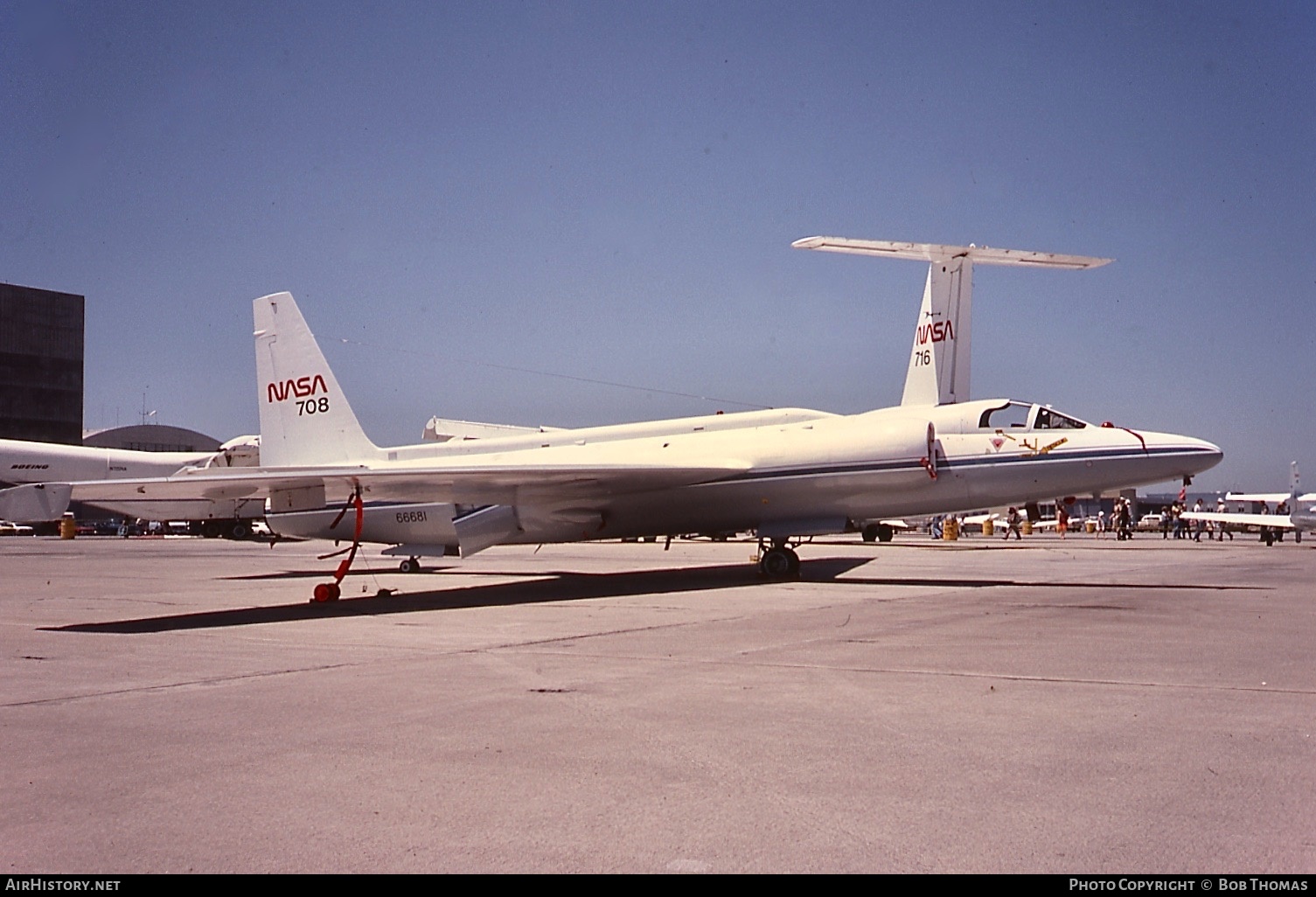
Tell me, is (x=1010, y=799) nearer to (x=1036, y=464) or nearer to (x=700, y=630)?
(x=700, y=630)

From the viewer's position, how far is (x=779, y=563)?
746 inches

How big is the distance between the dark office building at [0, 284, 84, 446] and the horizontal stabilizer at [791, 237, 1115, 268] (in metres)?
67.2

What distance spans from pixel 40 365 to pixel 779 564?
248ft

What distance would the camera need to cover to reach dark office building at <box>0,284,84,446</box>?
7588 centimetres

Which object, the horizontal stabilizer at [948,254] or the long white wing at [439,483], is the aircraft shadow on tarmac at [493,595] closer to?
the long white wing at [439,483]

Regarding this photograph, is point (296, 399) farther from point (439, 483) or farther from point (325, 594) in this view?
point (325, 594)

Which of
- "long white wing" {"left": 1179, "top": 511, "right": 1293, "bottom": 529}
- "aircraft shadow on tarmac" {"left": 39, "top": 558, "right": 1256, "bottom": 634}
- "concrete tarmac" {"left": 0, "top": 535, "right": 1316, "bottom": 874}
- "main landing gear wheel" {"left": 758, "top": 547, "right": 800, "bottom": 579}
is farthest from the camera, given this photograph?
"long white wing" {"left": 1179, "top": 511, "right": 1293, "bottom": 529}

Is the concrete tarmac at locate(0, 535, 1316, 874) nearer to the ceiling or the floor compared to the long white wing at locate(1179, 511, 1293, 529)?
nearer to the ceiling

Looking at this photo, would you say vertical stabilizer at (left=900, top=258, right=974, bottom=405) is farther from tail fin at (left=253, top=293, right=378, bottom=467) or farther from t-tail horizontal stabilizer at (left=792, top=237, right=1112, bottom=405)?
tail fin at (left=253, top=293, right=378, bottom=467)

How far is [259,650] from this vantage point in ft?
32.5

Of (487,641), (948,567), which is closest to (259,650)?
(487,641)

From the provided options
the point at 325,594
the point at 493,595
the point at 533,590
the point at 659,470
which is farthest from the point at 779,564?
the point at 325,594

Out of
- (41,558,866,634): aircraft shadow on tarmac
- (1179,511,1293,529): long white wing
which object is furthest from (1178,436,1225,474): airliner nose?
(1179,511,1293,529): long white wing

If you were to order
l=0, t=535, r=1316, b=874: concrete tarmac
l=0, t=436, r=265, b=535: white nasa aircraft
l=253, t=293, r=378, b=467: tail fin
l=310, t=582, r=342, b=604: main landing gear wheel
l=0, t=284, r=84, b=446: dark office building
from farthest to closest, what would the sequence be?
l=0, t=284, r=84, b=446: dark office building → l=0, t=436, r=265, b=535: white nasa aircraft → l=253, t=293, r=378, b=467: tail fin → l=310, t=582, r=342, b=604: main landing gear wheel → l=0, t=535, r=1316, b=874: concrete tarmac
